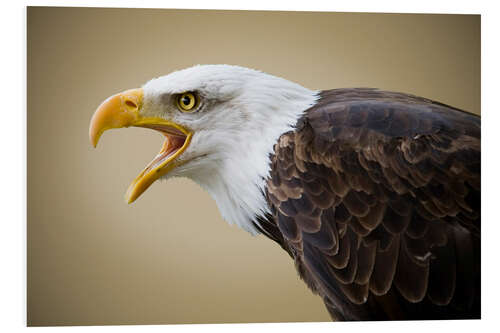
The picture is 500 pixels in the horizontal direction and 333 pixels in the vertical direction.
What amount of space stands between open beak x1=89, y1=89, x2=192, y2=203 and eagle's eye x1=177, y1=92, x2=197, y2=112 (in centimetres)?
8

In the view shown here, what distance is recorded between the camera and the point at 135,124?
2232 millimetres

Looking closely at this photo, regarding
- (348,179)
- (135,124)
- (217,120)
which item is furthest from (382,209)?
(135,124)

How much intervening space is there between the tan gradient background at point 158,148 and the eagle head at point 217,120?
1.09 feet

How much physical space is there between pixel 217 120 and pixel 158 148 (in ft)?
1.50

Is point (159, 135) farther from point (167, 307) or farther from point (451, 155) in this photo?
point (451, 155)

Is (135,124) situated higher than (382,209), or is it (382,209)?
(135,124)

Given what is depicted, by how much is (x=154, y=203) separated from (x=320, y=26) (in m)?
1.22

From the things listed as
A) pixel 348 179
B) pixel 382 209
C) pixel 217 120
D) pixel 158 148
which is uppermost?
pixel 217 120

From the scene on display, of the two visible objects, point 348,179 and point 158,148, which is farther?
point 158,148

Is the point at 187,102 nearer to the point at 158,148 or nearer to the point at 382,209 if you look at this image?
the point at 158,148

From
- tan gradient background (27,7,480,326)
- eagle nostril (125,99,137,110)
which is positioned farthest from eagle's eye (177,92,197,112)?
tan gradient background (27,7,480,326)

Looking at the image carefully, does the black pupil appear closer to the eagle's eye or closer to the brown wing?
the eagle's eye

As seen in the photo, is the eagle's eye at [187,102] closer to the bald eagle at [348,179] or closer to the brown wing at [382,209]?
the bald eagle at [348,179]

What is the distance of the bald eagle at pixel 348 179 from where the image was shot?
2.04 meters
